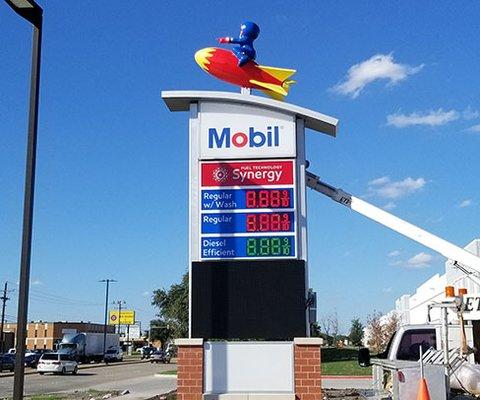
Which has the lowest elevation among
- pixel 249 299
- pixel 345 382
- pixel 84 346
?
pixel 345 382

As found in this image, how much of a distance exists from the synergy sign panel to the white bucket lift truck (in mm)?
1055

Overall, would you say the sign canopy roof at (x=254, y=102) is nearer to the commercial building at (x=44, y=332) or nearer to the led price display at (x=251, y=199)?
the led price display at (x=251, y=199)

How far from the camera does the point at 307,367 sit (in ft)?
36.0

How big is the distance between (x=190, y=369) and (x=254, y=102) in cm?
476

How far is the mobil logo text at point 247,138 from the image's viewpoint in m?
11.9

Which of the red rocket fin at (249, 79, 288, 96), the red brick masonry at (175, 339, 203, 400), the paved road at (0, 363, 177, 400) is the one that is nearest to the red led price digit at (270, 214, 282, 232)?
the red brick masonry at (175, 339, 203, 400)

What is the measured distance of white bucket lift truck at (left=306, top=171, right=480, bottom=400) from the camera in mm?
9734

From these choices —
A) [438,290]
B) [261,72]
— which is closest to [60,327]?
[438,290]

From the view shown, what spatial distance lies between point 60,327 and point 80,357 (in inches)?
2408

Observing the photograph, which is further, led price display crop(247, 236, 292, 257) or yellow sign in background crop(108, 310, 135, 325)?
yellow sign in background crop(108, 310, 135, 325)

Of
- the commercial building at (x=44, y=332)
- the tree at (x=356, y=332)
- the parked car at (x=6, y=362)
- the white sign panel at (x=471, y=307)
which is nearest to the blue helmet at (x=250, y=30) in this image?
the white sign panel at (x=471, y=307)

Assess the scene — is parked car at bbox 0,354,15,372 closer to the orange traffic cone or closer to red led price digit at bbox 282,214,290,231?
red led price digit at bbox 282,214,290,231

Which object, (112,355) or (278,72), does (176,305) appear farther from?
(278,72)

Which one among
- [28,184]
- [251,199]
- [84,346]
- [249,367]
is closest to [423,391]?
[249,367]
